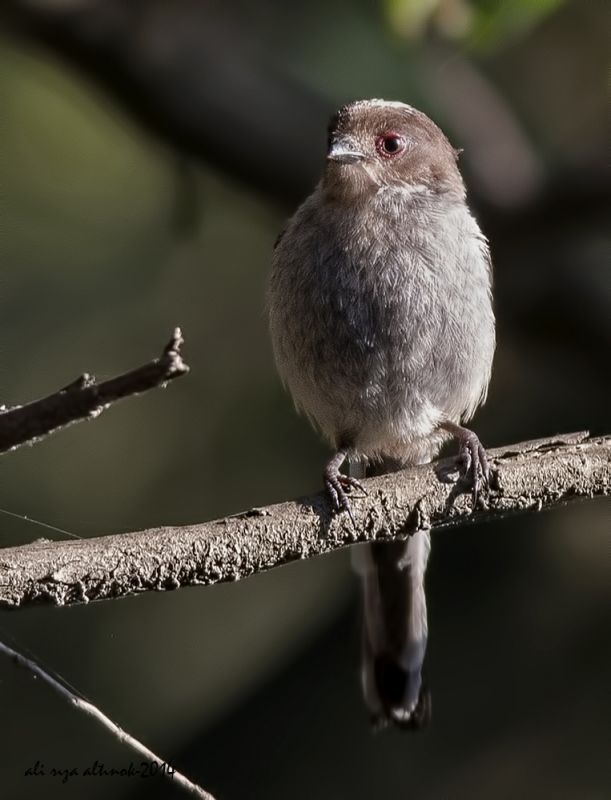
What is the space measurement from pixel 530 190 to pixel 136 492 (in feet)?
9.08

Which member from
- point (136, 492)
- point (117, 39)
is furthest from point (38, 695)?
point (117, 39)

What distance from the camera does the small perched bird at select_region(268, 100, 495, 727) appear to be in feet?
14.9

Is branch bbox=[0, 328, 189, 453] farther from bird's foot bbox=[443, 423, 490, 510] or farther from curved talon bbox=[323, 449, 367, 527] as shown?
bird's foot bbox=[443, 423, 490, 510]

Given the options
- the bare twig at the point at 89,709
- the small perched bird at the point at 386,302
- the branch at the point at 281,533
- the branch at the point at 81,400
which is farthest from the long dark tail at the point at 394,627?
the branch at the point at 81,400

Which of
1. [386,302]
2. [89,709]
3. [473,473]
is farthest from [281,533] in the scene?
[386,302]

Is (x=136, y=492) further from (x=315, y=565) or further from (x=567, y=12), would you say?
(x=567, y=12)

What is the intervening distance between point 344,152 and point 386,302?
634 mm

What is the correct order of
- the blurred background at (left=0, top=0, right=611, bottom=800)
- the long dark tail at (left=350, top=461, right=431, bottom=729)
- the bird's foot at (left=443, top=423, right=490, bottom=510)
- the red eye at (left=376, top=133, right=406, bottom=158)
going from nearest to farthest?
the bird's foot at (left=443, top=423, right=490, bottom=510) < the red eye at (left=376, top=133, right=406, bottom=158) < the long dark tail at (left=350, top=461, right=431, bottom=729) < the blurred background at (left=0, top=0, right=611, bottom=800)

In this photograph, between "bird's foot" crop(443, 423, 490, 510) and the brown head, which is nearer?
"bird's foot" crop(443, 423, 490, 510)

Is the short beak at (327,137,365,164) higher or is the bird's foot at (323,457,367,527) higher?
the short beak at (327,137,365,164)

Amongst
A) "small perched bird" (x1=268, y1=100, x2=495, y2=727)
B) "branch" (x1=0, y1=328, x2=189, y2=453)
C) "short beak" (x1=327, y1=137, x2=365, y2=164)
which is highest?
"short beak" (x1=327, y1=137, x2=365, y2=164)

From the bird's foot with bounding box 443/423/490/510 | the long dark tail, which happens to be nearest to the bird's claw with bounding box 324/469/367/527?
the bird's foot with bounding box 443/423/490/510

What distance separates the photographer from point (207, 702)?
6273 mm

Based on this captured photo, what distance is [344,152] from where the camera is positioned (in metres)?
4.66
